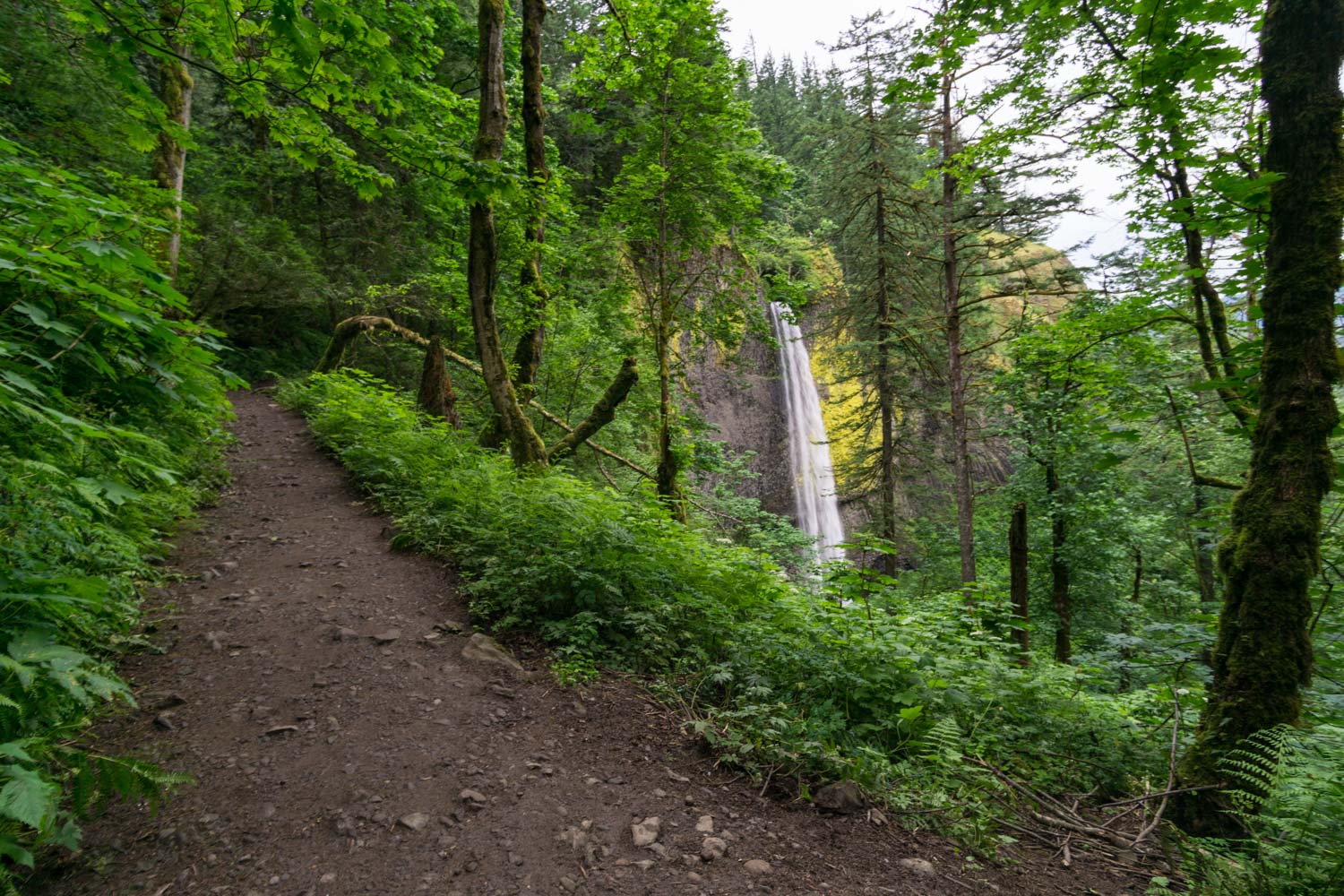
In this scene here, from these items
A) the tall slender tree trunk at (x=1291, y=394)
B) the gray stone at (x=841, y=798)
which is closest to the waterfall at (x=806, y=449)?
the tall slender tree trunk at (x=1291, y=394)

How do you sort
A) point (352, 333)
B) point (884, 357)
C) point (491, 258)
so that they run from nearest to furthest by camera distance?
point (491, 258)
point (352, 333)
point (884, 357)

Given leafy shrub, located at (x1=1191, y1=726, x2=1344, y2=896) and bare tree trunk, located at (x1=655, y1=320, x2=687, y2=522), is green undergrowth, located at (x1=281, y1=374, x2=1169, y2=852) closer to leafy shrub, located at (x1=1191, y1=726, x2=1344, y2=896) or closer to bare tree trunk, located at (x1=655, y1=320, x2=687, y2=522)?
leafy shrub, located at (x1=1191, y1=726, x2=1344, y2=896)

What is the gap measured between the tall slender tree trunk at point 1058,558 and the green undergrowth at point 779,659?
873 centimetres

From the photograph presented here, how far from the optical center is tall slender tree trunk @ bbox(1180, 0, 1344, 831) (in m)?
3.09

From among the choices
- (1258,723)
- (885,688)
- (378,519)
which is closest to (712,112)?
(378,519)

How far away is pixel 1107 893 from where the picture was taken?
258cm

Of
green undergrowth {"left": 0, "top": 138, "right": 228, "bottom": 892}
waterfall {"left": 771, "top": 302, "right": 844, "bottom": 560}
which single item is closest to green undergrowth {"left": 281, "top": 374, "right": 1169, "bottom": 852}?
green undergrowth {"left": 0, "top": 138, "right": 228, "bottom": 892}

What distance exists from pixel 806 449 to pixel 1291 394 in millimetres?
21184

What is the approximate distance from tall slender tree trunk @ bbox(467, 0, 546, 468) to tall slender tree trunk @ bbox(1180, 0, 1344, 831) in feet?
21.4

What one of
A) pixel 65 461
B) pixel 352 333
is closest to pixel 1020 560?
pixel 65 461

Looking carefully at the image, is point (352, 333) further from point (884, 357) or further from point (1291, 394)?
point (1291, 394)

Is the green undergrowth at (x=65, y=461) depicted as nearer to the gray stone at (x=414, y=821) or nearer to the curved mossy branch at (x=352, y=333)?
the gray stone at (x=414, y=821)

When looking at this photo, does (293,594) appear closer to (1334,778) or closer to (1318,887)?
(1318,887)

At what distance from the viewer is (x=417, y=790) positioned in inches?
106
